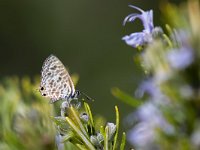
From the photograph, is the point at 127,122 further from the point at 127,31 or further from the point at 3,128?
the point at 127,31

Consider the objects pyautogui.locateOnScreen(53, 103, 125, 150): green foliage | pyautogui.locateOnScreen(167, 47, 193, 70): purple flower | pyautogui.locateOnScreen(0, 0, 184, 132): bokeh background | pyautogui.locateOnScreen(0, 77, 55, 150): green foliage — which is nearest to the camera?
pyautogui.locateOnScreen(167, 47, 193, 70): purple flower

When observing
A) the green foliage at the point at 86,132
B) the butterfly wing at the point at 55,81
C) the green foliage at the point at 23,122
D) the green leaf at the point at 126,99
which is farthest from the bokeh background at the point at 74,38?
the green leaf at the point at 126,99

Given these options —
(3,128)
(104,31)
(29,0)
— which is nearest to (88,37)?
(104,31)

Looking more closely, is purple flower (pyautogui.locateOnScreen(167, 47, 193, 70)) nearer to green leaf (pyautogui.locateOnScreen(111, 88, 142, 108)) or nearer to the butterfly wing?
green leaf (pyautogui.locateOnScreen(111, 88, 142, 108))

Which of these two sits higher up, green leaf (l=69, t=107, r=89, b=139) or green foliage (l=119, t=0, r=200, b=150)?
green foliage (l=119, t=0, r=200, b=150)

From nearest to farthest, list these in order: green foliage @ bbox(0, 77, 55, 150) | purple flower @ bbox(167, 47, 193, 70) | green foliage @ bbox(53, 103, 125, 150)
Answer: purple flower @ bbox(167, 47, 193, 70) < green foliage @ bbox(53, 103, 125, 150) < green foliage @ bbox(0, 77, 55, 150)

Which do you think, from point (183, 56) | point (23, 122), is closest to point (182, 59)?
point (183, 56)

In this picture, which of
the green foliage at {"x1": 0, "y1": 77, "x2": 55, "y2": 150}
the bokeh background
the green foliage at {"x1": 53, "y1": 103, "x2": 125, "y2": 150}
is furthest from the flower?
the bokeh background
